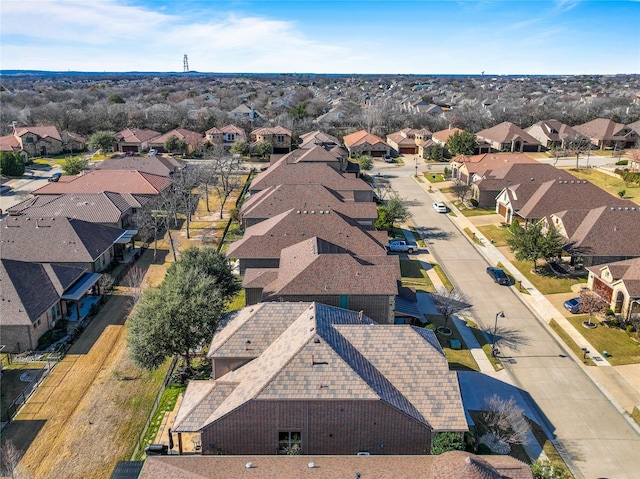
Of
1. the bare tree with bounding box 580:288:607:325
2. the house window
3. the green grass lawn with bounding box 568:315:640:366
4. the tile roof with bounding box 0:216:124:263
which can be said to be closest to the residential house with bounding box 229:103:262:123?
the tile roof with bounding box 0:216:124:263

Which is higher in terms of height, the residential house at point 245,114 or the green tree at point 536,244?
the residential house at point 245,114

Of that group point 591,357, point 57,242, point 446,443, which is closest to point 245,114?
point 57,242

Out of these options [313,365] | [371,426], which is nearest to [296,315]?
[313,365]

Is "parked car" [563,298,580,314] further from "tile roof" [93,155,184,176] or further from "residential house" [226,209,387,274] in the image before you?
"tile roof" [93,155,184,176]

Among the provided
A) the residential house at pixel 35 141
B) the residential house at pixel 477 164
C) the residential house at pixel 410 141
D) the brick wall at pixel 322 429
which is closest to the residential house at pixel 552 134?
the residential house at pixel 410 141

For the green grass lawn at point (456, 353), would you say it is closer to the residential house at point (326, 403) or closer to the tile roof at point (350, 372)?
the tile roof at point (350, 372)

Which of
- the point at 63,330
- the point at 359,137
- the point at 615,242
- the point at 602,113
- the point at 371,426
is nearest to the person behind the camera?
the point at 371,426

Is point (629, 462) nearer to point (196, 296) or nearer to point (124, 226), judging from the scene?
point (196, 296)
